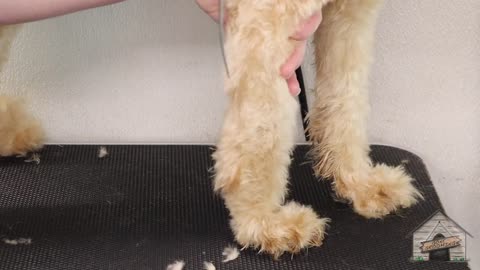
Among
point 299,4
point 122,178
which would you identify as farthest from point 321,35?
point 122,178

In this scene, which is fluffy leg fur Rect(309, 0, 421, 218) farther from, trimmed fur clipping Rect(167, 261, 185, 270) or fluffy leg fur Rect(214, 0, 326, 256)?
trimmed fur clipping Rect(167, 261, 185, 270)

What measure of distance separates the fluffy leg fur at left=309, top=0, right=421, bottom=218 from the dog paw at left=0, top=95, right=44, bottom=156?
0.58 m

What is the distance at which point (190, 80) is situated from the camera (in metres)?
1.32

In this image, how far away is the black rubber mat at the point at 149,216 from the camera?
0.93 meters

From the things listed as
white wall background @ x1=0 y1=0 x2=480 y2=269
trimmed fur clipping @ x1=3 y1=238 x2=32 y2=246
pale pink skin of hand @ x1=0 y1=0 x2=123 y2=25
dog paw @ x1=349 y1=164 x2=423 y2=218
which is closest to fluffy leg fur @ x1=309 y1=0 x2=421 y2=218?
dog paw @ x1=349 y1=164 x2=423 y2=218

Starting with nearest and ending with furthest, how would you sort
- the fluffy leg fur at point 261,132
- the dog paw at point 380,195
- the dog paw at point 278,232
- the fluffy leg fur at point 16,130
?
the fluffy leg fur at point 261,132, the dog paw at point 278,232, the dog paw at point 380,195, the fluffy leg fur at point 16,130

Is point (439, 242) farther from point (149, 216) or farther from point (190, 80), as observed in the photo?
point (190, 80)

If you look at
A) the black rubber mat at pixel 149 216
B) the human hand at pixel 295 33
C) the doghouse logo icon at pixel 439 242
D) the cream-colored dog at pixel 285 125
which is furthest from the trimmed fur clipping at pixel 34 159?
the doghouse logo icon at pixel 439 242

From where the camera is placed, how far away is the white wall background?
1255 millimetres

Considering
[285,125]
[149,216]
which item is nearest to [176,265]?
[149,216]

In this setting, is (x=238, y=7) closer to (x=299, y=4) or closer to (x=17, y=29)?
(x=299, y=4)

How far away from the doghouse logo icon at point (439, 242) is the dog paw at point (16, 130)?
0.78 metres

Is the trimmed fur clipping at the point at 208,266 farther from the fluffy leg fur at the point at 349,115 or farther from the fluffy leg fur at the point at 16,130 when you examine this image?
the fluffy leg fur at the point at 16,130

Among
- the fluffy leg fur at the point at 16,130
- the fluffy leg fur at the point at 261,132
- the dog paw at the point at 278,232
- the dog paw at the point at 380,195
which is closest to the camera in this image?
the fluffy leg fur at the point at 261,132
